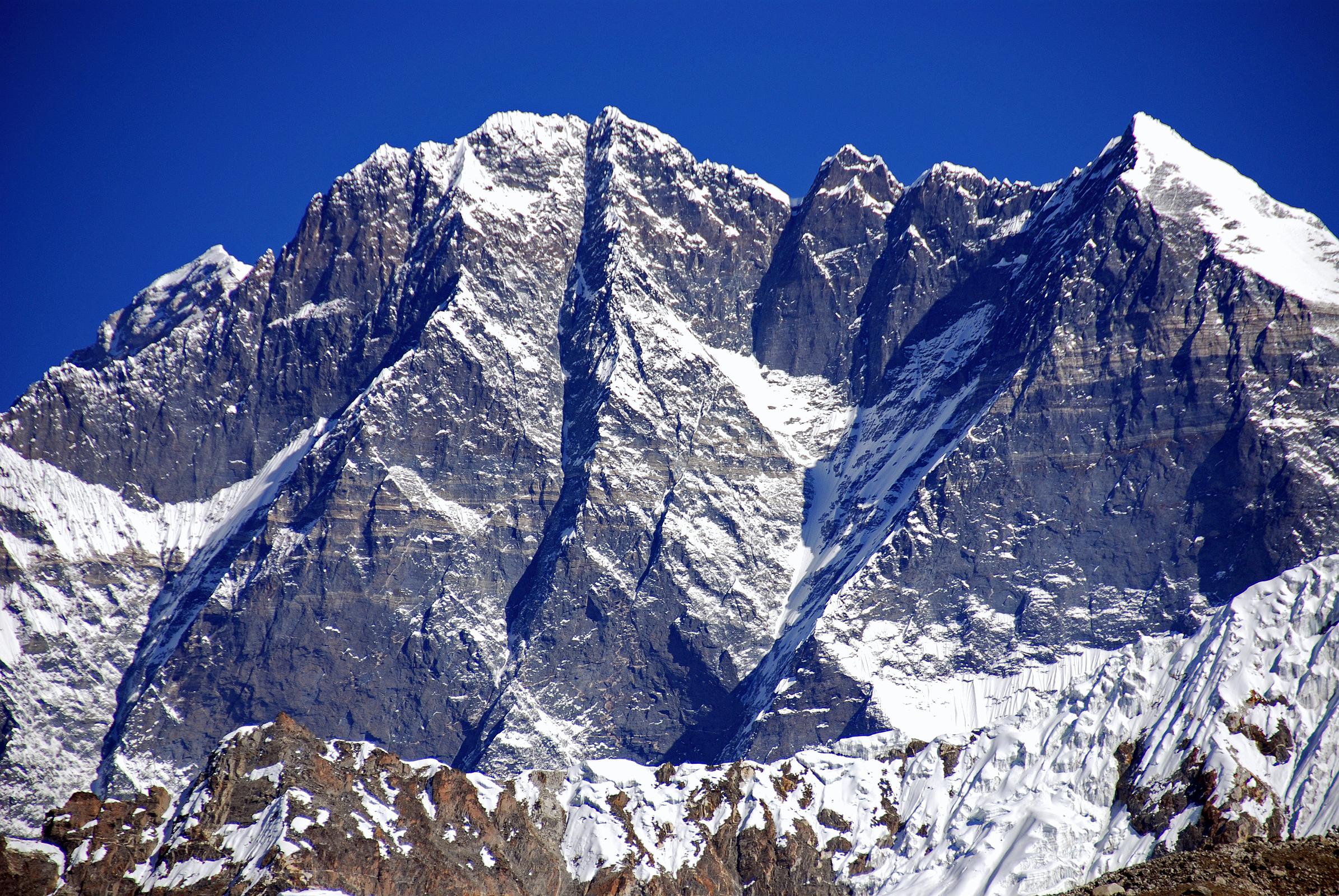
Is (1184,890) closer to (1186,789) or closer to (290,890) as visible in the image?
(1186,789)

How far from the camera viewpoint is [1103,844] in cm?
19950

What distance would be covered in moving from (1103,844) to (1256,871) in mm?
83261

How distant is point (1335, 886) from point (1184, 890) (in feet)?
34.3

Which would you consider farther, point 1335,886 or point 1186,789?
point 1186,789

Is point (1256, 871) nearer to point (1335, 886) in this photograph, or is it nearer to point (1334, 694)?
point (1335, 886)

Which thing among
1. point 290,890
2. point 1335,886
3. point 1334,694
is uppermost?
point 1334,694

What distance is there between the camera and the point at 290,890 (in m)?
195

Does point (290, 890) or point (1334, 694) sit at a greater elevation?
point (1334, 694)

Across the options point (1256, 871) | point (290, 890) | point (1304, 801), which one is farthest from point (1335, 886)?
point (290, 890)

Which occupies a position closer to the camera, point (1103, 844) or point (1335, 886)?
point (1335, 886)

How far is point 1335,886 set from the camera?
116 metres

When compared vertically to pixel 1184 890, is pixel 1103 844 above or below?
above

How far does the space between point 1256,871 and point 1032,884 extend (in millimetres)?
82669

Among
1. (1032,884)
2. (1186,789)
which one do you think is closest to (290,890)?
(1032,884)
